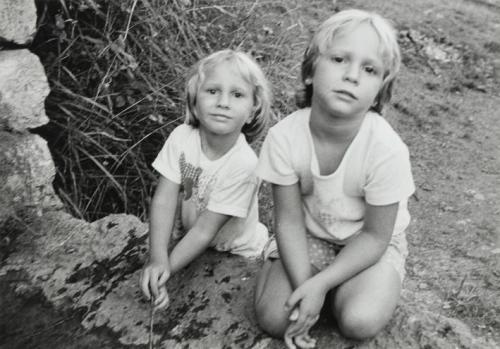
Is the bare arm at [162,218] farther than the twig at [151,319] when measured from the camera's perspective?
Yes

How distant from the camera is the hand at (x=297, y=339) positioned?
181 cm

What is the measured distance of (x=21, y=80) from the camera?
262 cm

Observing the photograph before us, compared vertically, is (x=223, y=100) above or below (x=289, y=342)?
above

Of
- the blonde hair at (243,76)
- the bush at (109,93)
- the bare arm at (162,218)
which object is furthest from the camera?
the bush at (109,93)

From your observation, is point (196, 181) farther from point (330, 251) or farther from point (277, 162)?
point (330, 251)

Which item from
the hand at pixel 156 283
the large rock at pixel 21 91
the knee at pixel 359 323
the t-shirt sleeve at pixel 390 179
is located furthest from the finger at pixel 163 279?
the large rock at pixel 21 91

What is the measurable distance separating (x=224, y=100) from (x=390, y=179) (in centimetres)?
67

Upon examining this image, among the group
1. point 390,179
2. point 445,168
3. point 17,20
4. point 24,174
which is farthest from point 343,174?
point 445,168

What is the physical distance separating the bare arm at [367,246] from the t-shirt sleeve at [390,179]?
34 mm

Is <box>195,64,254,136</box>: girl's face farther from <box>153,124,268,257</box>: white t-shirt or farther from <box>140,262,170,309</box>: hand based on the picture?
<box>140,262,170,309</box>: hand

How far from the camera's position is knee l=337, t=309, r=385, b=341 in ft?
5.87

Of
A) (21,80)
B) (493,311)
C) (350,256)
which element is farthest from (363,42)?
(21,80)

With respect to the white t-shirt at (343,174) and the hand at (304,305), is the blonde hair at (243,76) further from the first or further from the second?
the hand at (304,305)

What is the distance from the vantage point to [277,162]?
1.96m
